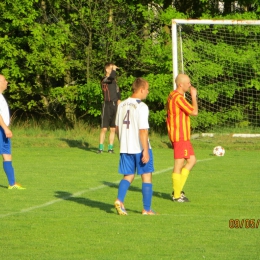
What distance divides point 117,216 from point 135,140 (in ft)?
3.06

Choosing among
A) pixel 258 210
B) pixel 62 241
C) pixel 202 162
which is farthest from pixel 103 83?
pixel 62 241

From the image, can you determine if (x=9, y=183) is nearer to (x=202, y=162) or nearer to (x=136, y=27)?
(x=202, y=162)

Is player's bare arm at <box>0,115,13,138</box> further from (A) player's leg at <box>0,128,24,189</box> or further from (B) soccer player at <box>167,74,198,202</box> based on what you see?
(B) soccer player at <box>167,74,198,202</box>

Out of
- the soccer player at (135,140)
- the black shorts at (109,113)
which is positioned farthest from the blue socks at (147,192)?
the black shorts at (109,113)

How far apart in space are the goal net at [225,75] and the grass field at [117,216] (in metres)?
4.85

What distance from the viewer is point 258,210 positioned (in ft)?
33.4

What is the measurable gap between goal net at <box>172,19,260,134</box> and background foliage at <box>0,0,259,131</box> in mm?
767

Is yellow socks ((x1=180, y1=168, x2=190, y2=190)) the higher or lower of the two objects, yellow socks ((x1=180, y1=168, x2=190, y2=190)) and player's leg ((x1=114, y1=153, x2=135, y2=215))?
→ the lower

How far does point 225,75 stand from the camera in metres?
22.1

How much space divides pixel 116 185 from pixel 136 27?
1136 centimetres

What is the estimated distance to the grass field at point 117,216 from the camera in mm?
7867

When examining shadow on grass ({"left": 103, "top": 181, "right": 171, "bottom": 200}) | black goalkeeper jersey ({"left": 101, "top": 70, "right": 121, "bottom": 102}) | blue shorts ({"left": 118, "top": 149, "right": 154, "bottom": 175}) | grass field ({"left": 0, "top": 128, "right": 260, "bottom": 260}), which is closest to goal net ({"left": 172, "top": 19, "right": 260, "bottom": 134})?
black goalkeeper jersey ({"left": 101, "top": 70, "right": 121, "bottom": 102})

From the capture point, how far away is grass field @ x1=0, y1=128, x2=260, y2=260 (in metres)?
7.87

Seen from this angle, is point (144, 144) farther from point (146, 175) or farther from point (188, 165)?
point (188, 165)
